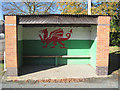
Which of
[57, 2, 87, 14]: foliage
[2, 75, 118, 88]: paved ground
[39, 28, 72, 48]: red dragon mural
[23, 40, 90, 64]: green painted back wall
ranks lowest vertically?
[2, 75, 118, 88]: paved ground

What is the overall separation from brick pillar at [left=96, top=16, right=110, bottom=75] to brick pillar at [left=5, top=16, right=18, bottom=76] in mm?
3896

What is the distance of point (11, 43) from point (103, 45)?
4295mm

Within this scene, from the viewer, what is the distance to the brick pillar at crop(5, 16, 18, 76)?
5.32m

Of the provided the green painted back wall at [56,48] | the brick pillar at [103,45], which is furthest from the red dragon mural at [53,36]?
the brick pillar at [103,45]

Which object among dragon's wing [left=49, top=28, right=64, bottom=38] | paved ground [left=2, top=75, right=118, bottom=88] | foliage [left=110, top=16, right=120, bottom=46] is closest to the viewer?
paved ground [left=2, top=75, right=118, bottom=88]

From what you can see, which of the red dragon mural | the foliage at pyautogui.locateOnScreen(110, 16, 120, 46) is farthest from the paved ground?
the foliage at pyautogui.locateOnScreen(110, 16, 120, 46)

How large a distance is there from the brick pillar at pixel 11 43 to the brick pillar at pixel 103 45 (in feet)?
12.8

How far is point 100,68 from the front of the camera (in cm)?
567

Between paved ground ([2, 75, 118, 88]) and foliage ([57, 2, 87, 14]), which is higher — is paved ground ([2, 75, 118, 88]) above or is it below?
below

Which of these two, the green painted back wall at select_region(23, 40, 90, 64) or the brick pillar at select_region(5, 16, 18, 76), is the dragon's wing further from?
the brick pillar at select_region(5, 16, 18, 76)

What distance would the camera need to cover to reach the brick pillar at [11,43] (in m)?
5.32

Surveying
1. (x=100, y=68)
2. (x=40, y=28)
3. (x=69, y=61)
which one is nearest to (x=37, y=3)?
(x=40, y=28)

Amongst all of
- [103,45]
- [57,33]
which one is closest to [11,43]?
[57,33]

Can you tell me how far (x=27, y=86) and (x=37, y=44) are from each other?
3.76 meters
